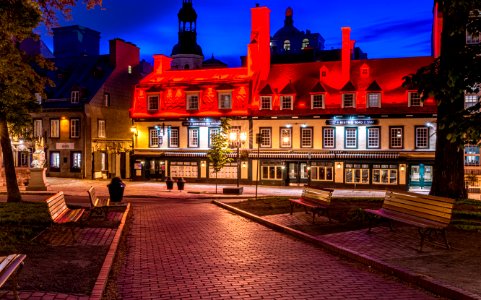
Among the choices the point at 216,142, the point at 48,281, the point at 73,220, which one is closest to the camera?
the point at 48,281

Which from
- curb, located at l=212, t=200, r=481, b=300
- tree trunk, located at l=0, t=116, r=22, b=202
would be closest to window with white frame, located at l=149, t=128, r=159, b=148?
tree trunk, located at l=0, t=116, r=22, b=202

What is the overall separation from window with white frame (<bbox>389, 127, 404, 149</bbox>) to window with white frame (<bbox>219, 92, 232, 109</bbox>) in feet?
47.4

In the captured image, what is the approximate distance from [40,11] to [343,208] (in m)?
11.6

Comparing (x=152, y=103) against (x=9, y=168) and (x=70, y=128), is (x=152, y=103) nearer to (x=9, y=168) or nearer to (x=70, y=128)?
(x=70, y=128)

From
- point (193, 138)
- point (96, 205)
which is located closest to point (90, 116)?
point (193, 138)

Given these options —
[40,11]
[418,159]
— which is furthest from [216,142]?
[40,11]

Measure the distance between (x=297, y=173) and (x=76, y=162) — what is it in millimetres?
21394

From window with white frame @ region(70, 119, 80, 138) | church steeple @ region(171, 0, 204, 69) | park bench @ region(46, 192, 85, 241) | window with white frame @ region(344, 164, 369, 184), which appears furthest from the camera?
church steeple @ region(171, 0, 204, 69)

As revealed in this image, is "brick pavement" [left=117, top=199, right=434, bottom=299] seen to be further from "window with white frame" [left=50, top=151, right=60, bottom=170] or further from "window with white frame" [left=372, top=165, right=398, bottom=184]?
"window with white frame" [left=50, top=151, right=60, bottom=170]

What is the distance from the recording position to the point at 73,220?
12.2 meters

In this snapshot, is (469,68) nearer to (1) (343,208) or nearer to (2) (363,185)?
(1) (343,208)

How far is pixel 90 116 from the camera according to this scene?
48.7 meters

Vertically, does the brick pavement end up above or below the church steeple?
below

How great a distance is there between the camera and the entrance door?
144 ft
